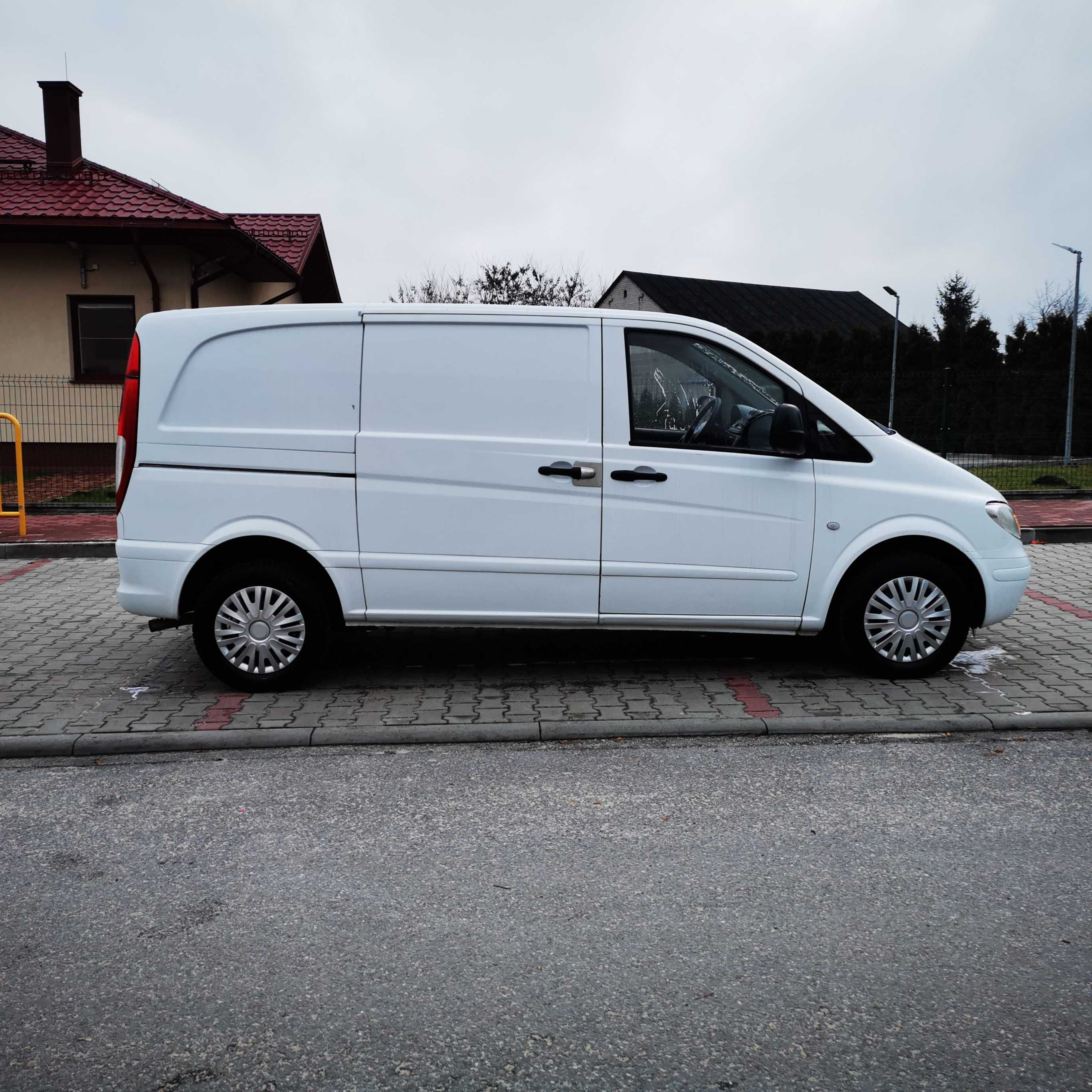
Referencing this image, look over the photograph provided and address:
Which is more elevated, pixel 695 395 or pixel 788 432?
pixel 695 395

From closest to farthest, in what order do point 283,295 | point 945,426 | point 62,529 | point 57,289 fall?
point 62,529, point 57,289, point 945,426, point 283,295

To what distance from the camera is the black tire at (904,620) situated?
5.62 metres

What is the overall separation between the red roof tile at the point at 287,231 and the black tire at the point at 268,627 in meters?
16.4

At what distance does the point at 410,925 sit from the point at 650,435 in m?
3.07

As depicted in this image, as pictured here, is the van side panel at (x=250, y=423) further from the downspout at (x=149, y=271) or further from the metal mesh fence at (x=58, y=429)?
the downspout at (x=149, y=271)

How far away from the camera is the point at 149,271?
1720 centimetres

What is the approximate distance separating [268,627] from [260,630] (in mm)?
47

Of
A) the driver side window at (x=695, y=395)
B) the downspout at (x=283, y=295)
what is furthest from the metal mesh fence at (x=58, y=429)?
the driver side window at (x=695, y=395)

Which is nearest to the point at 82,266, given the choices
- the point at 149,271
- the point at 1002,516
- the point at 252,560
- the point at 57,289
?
the point at 57,289

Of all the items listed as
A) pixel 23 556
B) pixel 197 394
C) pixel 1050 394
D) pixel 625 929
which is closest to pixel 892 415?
pixel 1050 394

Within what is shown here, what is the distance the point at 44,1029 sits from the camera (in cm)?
261

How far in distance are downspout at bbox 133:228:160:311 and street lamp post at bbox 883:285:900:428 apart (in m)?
13.6

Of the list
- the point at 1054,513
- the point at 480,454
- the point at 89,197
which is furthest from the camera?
the point at 89,197

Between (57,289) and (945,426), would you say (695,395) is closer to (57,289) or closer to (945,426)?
(945,426)
